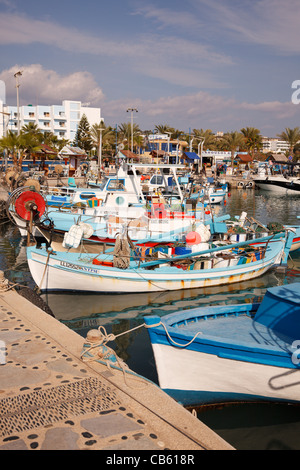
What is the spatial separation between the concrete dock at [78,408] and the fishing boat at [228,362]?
3.19 feet

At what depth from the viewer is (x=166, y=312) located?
1228 centimetres

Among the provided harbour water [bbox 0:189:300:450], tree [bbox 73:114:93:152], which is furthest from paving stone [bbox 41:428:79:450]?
tree [bbox 73:114:93:152]

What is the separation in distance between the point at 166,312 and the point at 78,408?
23.2ft

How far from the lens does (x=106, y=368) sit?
258 inches

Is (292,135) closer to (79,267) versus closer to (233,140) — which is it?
(233,140)

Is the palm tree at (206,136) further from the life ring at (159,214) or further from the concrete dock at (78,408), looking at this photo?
the concrete dock at (78,408)

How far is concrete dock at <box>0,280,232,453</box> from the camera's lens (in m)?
4.70

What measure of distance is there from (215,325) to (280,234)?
8.09 meters

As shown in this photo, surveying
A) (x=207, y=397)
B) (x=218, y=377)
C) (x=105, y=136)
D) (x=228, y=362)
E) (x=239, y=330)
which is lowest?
(x=207, y=397)

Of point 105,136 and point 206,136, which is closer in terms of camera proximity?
point 105,136

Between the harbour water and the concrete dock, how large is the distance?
82.0 inches

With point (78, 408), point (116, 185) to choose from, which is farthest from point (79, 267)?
point (116, 185)
